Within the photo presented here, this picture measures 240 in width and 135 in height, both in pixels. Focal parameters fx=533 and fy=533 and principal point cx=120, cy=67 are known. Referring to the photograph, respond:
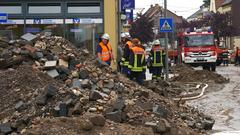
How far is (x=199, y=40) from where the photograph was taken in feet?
116

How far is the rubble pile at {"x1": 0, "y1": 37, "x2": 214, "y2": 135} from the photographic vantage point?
8977 mm

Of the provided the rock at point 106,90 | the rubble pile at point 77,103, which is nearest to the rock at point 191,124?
the rubble pile at point 77,103

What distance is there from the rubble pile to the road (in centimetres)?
72

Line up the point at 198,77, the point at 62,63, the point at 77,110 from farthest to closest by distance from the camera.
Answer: the point at 198,77 < the point at 62,63 < the point at 77,110

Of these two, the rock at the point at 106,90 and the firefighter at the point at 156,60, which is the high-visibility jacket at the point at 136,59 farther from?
the rock at the point at 106,90

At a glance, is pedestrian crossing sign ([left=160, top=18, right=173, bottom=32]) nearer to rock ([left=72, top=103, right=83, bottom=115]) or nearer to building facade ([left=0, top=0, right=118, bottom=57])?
building facade ([left=0, top=0, right=118, bottom=57])

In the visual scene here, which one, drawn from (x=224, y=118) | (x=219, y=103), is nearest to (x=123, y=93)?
(x=224, y=118)

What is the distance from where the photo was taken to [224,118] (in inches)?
531

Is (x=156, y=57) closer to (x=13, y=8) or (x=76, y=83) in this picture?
(x=13, y=8)

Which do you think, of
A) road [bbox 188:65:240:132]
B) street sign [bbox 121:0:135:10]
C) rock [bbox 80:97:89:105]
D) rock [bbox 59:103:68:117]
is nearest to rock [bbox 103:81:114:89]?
rock [bbox 80:97:89:105]

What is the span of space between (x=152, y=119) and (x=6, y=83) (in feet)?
11.7

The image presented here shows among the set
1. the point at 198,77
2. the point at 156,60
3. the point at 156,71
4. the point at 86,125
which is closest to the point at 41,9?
the point at 156,60

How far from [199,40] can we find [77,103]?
26680mm

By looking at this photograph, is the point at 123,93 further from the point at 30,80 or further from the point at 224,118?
the point at 224,118
